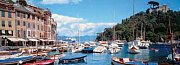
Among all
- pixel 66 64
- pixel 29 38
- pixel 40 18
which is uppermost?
pixel 40 18

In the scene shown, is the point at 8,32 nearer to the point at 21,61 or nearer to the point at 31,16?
the point at 31,16

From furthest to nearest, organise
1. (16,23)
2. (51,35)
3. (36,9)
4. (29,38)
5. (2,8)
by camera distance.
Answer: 1. (51,35)
2. (36,9)
3. (29,38)
4. (16,23)
5. (2,8)

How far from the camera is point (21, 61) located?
46.0 metres

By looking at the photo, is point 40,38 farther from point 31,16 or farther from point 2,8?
point 2,8

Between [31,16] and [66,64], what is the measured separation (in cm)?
3538

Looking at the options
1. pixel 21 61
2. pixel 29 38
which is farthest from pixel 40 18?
pixel 21 61

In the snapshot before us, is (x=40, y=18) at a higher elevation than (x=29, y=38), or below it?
higher

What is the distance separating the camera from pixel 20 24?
81.1 m

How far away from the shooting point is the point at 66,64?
56188 mm

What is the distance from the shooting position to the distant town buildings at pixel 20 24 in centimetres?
7469

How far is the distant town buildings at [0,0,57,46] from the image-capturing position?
245 ft

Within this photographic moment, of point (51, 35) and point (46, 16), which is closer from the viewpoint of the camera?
point (46, 16)

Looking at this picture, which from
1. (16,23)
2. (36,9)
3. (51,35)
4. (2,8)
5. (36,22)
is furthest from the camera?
(51,35)

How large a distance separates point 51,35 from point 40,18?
1728cm
